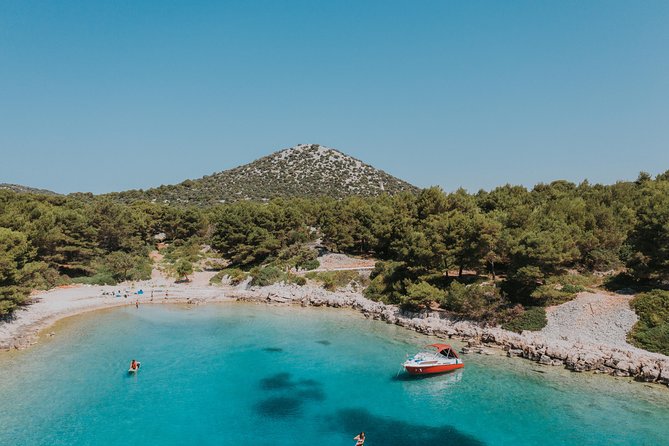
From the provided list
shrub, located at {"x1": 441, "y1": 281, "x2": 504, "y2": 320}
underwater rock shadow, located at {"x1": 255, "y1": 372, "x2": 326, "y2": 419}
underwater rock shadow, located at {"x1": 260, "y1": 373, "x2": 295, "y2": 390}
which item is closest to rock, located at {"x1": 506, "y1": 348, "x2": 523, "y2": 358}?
shrub, located at {"x1": 441, "y1": 281, "x2": 504, "y2": 320}

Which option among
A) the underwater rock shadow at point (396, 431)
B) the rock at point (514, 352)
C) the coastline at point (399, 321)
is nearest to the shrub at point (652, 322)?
the coastline at point (399, 321)

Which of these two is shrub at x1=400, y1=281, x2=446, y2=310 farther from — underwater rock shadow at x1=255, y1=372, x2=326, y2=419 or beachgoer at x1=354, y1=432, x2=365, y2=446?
beachgoer at x1=354, y1=432, x2=365, y2=446

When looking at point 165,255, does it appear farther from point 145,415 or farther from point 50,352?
point 145,415

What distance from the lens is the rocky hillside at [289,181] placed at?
12675cm

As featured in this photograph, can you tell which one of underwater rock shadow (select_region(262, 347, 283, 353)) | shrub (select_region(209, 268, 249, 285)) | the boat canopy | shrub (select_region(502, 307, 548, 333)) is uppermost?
shrub (select_region(209, 268, 249, 285))

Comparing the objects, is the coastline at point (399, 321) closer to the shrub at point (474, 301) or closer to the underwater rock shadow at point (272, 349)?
the shrub at point (474, 301)

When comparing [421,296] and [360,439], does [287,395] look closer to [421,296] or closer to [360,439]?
[360,439]

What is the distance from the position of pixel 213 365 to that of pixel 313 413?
11.1 meters

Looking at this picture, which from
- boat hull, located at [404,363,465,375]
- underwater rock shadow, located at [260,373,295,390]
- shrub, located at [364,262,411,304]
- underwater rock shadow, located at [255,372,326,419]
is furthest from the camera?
shrub, located at [364,262,411,304]

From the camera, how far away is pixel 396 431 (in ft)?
71.0

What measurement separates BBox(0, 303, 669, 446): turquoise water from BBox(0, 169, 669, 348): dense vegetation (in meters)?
8.10

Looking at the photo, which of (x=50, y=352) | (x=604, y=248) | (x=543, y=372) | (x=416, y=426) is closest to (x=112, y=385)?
(x=50, y=352)

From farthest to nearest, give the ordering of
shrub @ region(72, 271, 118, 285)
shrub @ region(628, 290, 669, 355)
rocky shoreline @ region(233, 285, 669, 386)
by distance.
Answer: shrub @ region(72, 271, 118, 285) → shrub @ region(628, 290, 669, 355) → rocky shoreline @ region(233, 285, 669, 386)

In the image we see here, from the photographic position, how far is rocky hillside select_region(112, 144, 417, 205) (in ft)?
416
